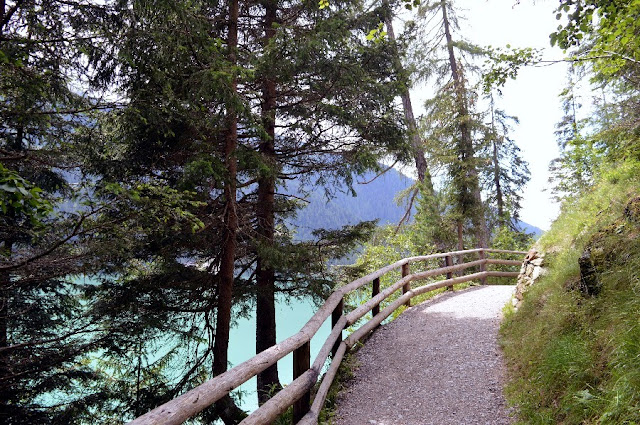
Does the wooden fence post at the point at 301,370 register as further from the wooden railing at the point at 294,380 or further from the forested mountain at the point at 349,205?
the forested mountain at the point at 349,205

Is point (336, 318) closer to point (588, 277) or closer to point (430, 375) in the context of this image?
point (430, 375)

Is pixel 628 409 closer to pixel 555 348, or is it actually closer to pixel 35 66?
pixel 555 348

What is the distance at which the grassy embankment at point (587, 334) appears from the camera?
10.5ft

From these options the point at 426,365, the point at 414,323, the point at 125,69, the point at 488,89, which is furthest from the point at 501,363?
the point at 125,69

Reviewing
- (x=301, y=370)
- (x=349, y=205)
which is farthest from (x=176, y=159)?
(x=349, y=205)

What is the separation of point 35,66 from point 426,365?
700 centimetres

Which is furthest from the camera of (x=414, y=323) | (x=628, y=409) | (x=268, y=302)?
(x=268, y=302)

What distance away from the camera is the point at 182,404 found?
7.26ft

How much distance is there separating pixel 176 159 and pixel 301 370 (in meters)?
5.21

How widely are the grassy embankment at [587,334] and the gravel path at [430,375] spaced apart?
337 mm

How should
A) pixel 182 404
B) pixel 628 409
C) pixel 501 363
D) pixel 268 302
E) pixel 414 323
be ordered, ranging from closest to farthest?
1. pixel 182 404
2. pixel 628 409
3. pixel 501 363
4. pixel 414 323
5. pixel 268 302

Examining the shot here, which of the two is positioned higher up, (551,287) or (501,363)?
(551,287)

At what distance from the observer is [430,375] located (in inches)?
221

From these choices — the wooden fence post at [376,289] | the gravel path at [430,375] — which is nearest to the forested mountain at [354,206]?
the wooden fence post at [376,289]
